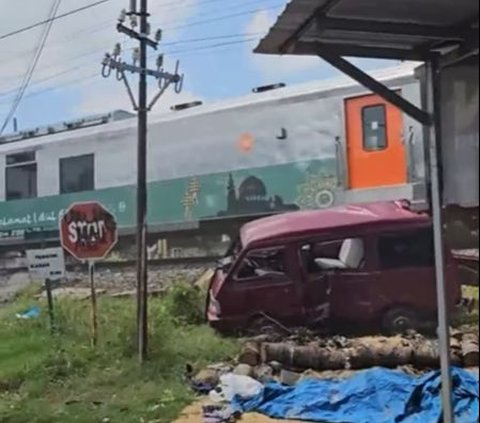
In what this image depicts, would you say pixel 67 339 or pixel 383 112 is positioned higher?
pixel 383 112

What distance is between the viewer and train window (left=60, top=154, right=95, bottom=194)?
781 cm

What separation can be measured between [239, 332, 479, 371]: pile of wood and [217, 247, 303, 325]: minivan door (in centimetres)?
36

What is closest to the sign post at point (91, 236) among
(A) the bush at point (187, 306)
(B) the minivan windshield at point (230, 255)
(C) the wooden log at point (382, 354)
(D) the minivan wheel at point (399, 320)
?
(A) the bush at point (187, 306)

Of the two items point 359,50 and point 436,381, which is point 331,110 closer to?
point 436,381

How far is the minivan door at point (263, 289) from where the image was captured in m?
7.07

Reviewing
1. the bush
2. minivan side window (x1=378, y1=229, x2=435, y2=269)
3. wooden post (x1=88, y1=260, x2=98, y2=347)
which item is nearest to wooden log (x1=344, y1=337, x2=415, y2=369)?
minivan side window (x1=378, y1=229, x2=435, y2=269)

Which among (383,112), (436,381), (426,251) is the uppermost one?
(383,112)

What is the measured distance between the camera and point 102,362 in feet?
22.5

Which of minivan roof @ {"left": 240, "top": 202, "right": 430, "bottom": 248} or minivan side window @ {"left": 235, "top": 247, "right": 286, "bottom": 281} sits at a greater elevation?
minivan roof @ {"left": 240, "top": 202, "right": 430, "bottom": 248}

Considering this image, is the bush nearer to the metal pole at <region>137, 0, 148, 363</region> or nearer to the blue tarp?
the metal pole at <region>137, 0, 148, 363</region>

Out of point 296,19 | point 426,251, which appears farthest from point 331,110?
point 296,19

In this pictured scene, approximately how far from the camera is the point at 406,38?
11.9 ft

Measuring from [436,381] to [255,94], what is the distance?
2.92 metres

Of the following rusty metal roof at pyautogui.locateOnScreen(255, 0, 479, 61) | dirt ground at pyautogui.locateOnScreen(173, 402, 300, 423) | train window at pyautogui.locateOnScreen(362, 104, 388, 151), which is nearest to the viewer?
rusty metal roof at pyautogui.locateOnScreen(255, 0, 479, 61)
